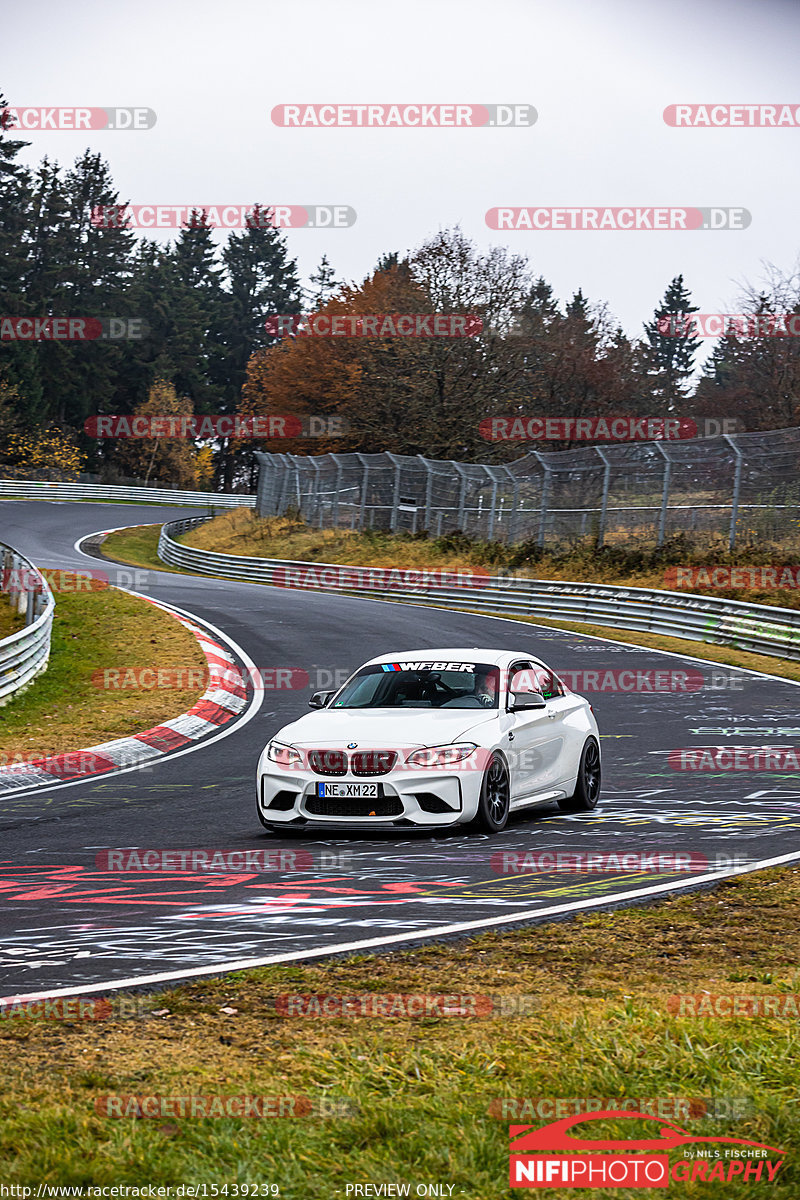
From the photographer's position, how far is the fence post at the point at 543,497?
37219mm

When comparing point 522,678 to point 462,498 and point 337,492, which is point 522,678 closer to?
point 462,498

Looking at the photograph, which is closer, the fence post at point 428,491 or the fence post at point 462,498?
the fence post at point 462,498

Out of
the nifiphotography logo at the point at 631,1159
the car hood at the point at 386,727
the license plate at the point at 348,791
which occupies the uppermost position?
the nifiphotography logo at the point at 631,1159

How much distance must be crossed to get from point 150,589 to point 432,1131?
Result: 33077mm

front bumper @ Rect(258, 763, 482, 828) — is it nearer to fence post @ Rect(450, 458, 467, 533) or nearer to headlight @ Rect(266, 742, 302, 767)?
headlight @ Rect(266, 742, 302, 767)

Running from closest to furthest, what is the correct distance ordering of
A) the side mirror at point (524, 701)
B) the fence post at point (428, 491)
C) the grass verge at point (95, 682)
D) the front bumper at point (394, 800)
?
the front bumper at point (394, 800) < the side mirror at point (524, 701) < the grass verge at point (95, 682) < the fence post at point (428, 491)

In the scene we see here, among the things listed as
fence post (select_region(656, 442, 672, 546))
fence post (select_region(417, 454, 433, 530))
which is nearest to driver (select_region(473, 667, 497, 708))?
fence post (select_region(656, 442, 672, 546))

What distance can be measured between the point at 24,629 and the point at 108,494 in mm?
63007

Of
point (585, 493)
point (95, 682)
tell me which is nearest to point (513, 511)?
point (585, 493)

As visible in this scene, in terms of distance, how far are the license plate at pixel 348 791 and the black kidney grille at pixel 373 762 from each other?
0.10m

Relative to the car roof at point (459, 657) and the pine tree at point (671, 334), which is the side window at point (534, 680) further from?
the pine tree at point (671, 334)

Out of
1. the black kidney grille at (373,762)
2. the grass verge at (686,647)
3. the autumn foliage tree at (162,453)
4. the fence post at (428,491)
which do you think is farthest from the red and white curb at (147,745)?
the autumn foliage tree at (162,453)

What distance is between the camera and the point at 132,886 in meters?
8.34

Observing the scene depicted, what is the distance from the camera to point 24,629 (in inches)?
779
